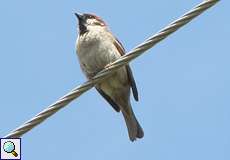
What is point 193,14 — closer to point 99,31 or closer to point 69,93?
point 69,93

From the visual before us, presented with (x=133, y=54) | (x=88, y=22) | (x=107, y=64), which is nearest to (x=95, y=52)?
(x=107, y=64)

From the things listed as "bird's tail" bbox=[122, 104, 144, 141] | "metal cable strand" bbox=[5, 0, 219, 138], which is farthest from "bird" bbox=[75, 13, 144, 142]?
"metal cable strand" bbox=[5, 0, 219, 138]

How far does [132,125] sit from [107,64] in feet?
3.23

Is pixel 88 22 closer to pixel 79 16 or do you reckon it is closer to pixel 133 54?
pixel 79 16

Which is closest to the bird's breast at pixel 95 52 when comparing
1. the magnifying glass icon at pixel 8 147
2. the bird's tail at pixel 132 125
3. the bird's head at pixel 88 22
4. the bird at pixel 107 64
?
the bird at pixel 107 64

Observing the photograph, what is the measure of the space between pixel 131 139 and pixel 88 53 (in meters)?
1.28

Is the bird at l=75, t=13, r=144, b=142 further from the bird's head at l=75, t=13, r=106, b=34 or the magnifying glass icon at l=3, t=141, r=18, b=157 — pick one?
the magnifying glass icon at l=3, t=141, r=18, b=157

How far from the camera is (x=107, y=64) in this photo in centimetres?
877

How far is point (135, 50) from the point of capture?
19.5 ft

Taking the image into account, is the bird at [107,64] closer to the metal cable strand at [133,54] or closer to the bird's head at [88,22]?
the bird's head at [88,22]

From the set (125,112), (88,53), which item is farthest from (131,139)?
(88,53)

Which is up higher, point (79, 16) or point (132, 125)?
point (79, 16)

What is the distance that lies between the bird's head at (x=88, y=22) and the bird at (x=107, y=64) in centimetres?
1

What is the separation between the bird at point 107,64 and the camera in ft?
28.8
